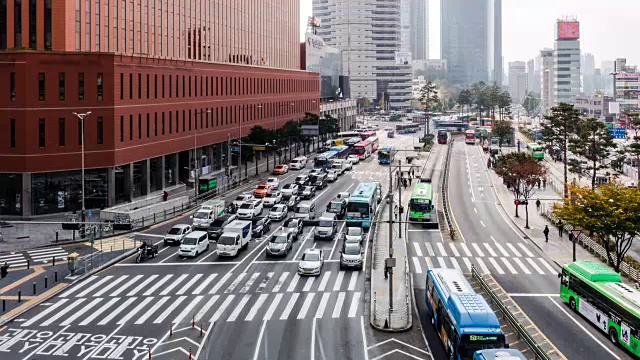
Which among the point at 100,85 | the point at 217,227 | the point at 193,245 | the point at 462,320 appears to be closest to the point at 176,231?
the point at 217,227

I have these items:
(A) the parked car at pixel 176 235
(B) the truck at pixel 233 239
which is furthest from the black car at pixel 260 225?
(A) the parked car at pixel 176 235

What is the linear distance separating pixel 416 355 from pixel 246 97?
93322mm

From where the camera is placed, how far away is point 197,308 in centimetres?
3950

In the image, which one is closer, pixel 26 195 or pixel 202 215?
pixel 202 215

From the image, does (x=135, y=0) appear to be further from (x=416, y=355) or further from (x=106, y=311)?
(x=416, y=355)

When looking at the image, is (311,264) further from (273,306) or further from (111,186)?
(111,186)

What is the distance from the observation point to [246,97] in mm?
119875

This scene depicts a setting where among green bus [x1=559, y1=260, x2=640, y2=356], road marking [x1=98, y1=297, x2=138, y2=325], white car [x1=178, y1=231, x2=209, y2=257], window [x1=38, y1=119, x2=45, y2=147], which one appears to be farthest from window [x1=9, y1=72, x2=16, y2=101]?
green bus [x1=559, y1=260, x2=640, y2=356]

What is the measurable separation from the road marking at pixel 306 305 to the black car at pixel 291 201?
32485mm

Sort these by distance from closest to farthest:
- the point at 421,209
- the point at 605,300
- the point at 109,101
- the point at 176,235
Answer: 1. the point at 605,300
2. the point at 176,235
3. the point at 421,209
4. the point at 109,101

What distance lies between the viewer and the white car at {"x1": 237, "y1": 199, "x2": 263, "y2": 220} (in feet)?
215

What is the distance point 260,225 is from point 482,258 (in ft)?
68.9

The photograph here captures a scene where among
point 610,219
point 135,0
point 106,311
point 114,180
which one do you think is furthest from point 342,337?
point 135,0

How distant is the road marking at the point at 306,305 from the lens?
38.1 metres
